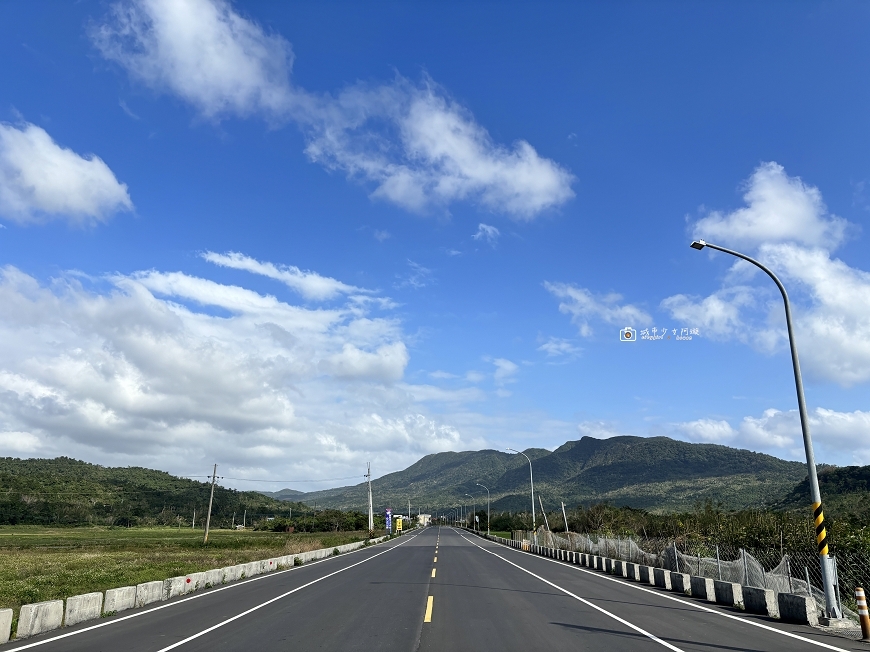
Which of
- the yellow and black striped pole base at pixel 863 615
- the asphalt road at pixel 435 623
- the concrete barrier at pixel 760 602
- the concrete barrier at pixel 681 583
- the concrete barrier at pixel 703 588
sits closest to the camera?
the asphalt road at pixel 435 623

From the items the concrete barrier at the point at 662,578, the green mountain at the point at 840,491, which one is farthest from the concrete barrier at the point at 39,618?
the green mountain at the point at 840,491

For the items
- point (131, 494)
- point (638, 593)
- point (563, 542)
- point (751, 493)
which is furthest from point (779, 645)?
point (131, 494)

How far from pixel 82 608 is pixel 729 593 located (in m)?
15.9

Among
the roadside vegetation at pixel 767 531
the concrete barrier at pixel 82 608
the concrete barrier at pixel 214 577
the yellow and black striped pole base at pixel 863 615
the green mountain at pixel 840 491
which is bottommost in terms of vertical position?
the concrete barrier at pixel 214 577

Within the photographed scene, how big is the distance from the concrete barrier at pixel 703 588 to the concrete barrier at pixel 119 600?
1546 centimetres

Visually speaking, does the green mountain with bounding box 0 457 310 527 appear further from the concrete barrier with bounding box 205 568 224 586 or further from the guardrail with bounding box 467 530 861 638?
the guardrail with bounding box 467 530 861 638

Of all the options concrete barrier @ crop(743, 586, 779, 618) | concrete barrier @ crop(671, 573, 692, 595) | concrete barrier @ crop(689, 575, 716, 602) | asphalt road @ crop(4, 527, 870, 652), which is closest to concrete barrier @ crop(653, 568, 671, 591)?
concrete barrier @ crop(671, 573, 692, 595)

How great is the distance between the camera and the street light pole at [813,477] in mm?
13031

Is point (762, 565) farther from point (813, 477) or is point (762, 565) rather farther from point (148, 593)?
point (148, 593)

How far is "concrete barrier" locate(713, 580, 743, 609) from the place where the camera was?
1619cm

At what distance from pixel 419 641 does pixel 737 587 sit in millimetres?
9964

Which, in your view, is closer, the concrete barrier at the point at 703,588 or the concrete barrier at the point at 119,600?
the concrete barrier at the point at 119,600

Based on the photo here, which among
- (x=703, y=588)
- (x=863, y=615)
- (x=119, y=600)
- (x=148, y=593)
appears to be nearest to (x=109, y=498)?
(x=148, y=593)

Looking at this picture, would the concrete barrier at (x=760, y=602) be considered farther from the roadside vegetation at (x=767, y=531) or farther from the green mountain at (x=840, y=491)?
the green mountain at (x=840, y=491)
